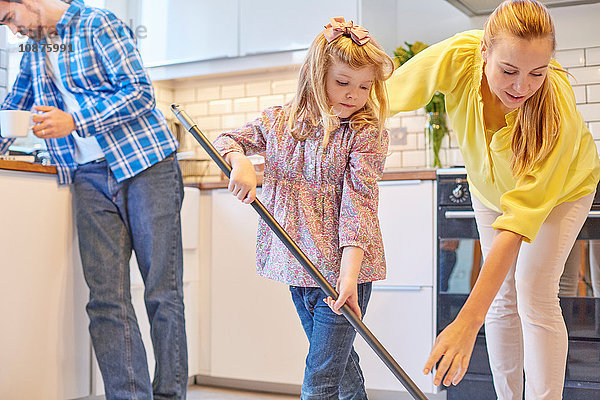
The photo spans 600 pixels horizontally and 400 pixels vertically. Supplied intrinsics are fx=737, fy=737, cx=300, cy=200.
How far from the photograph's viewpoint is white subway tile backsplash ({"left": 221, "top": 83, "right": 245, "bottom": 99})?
373 cm

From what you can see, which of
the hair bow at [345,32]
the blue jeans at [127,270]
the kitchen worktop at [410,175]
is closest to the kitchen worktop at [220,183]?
the kitchen worktop at [410,175]

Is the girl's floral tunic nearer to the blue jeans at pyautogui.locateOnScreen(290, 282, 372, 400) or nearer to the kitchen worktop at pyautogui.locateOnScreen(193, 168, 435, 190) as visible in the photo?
the blue jeans at pyautogui.locateOnScreen(290, 282, 372, 400)

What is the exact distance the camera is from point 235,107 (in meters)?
3.74

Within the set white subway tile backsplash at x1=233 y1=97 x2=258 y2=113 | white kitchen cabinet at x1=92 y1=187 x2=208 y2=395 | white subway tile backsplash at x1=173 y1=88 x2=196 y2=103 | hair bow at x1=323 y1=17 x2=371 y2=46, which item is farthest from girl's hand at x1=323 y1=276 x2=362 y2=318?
white subway tile backsplash at x1=173 y1=88 x2=196 y2=103

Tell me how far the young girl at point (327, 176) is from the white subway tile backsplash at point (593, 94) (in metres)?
1.76

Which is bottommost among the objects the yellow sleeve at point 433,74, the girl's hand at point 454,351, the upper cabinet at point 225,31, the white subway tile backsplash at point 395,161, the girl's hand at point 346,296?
the girl's hand at point 454,351

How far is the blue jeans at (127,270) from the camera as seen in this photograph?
6.82ft

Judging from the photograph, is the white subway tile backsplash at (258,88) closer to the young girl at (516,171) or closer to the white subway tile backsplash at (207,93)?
the white subway tile backsplash at (207,93)

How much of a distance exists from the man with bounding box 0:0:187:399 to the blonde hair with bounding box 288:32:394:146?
1.93 ft

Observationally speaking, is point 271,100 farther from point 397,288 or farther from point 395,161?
point 397,288

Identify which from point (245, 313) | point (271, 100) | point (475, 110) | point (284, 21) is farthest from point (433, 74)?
point (271, 100)

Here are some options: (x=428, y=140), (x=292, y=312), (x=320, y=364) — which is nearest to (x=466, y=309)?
(x=320, y=364)

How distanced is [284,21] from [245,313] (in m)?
1.29

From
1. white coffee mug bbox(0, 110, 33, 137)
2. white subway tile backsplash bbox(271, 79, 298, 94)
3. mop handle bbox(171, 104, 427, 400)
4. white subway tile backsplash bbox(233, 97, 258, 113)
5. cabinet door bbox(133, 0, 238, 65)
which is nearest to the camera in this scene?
mop handle bbox(171, 104, 427, 400)
